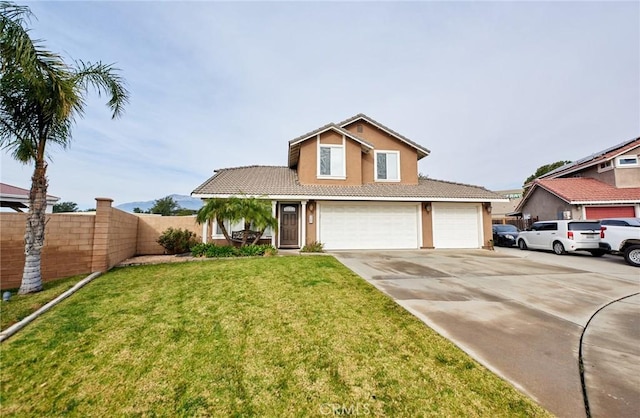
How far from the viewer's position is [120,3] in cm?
872

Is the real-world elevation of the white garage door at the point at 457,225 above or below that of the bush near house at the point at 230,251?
above

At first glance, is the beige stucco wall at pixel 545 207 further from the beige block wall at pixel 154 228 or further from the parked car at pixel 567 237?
the beige block wall at pixel 154 228

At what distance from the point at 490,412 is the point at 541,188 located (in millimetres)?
25516

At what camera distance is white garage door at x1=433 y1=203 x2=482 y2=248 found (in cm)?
1453

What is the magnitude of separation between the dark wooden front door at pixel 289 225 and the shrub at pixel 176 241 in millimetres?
4379

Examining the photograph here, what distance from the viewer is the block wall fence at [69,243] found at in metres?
6.38

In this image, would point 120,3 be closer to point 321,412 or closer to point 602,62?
point 321,412

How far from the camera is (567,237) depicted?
1255cm

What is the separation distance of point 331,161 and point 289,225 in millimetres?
4449

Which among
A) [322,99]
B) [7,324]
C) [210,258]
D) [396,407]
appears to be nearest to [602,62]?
[322,99]

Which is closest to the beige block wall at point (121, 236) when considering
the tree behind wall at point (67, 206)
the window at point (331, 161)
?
the window at point (331, 161)

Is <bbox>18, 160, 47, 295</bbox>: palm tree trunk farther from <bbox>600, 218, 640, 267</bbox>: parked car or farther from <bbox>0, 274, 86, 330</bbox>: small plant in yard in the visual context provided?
<bbox>600, 218, 640, 267</bbox>: parked car

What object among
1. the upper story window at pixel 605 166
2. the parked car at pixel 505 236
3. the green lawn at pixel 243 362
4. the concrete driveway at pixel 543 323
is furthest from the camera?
the upper story window at pixel 605 166

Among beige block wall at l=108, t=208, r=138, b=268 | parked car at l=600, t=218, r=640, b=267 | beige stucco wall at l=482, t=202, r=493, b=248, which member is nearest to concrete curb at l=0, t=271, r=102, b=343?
beige block wall at l=108, t=208, r=138, b=268
